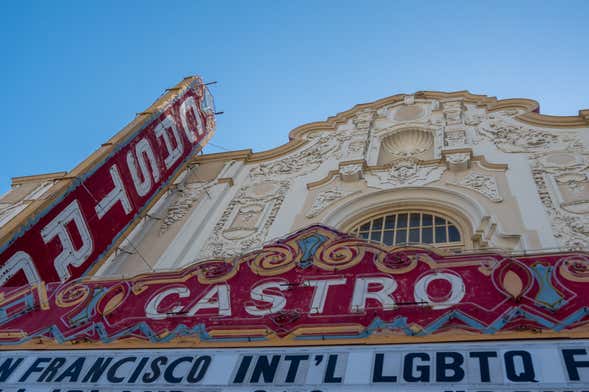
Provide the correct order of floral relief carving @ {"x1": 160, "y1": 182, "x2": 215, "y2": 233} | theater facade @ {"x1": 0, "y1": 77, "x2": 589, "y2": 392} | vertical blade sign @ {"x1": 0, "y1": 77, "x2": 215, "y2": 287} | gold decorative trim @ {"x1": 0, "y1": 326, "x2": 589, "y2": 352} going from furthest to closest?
floral relief carving @ {"x1": 160, "y1": 182, "x2": 215, "y2": 233}
vertical blade sign @ {"x1": 0, "y1": 77, "x2": 215, "y2": 287}
theater facade @ {"x1": 0, "y1": 77, "x2": 589, "y2": 392}
gold decorative trim @ {"x1": 0, "y1": 326, "x2": 589, "y2": 352}

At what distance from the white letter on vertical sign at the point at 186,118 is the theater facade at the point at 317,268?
1.56 m

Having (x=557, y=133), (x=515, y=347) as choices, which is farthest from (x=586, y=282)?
(x=557, y=133)

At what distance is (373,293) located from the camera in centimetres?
518

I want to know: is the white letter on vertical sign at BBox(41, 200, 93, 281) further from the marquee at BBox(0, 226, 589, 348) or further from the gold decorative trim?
the gold decorative trim

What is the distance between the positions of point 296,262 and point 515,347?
97.5 inches

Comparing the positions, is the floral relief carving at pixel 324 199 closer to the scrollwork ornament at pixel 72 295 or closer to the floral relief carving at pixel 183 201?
the floral relief carving at pixel 183 201

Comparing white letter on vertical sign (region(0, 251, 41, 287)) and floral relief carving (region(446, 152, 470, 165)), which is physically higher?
floral relief carving (region(446, 152, 470, 165))

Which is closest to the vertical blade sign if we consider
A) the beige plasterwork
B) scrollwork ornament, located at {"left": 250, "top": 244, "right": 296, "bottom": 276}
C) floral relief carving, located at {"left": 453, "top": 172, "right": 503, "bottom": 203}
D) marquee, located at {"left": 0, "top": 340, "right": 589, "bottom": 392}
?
the beige plasterwork

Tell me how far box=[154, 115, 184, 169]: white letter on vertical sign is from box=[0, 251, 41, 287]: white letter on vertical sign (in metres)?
5.30

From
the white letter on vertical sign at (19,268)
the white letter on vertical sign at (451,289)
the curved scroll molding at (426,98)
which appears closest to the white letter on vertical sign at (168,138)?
the curved scroll molding at (426,98)

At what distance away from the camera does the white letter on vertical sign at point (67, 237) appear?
961cm

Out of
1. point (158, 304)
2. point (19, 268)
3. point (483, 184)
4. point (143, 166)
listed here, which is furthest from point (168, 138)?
point (158, 304)

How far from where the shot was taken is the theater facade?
4379 mm

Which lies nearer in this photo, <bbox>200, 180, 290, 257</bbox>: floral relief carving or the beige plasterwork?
the beige plasterwork
